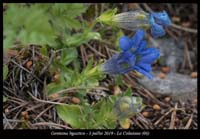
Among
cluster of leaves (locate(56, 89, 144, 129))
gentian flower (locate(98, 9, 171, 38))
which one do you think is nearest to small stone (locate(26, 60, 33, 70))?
cluster of leaves (locate(56, 89, 144, 129))

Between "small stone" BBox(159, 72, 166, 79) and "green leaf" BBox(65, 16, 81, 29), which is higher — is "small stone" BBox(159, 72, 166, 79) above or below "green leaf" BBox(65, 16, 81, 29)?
below

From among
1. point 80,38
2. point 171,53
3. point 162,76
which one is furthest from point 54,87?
point 171,53

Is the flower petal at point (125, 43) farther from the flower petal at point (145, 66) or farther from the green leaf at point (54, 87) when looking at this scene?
the green leaf at point (54, 87)

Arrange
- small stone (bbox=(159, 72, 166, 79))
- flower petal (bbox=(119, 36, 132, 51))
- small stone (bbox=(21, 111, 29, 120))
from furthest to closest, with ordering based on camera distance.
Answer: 1. small stone (bbox=(159, 72, 166, 79))
2. small stone (bbox=(21, 111, 29, 120))
3. flower petal (bbox=(119, 36, 132, 51))

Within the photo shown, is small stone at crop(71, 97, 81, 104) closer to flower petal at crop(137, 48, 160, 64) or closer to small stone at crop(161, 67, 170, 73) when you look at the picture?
flower petal at crop(137, 48, 160, 64)

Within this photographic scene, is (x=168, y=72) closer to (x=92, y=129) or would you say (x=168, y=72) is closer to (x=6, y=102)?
(x=92, y=129)
